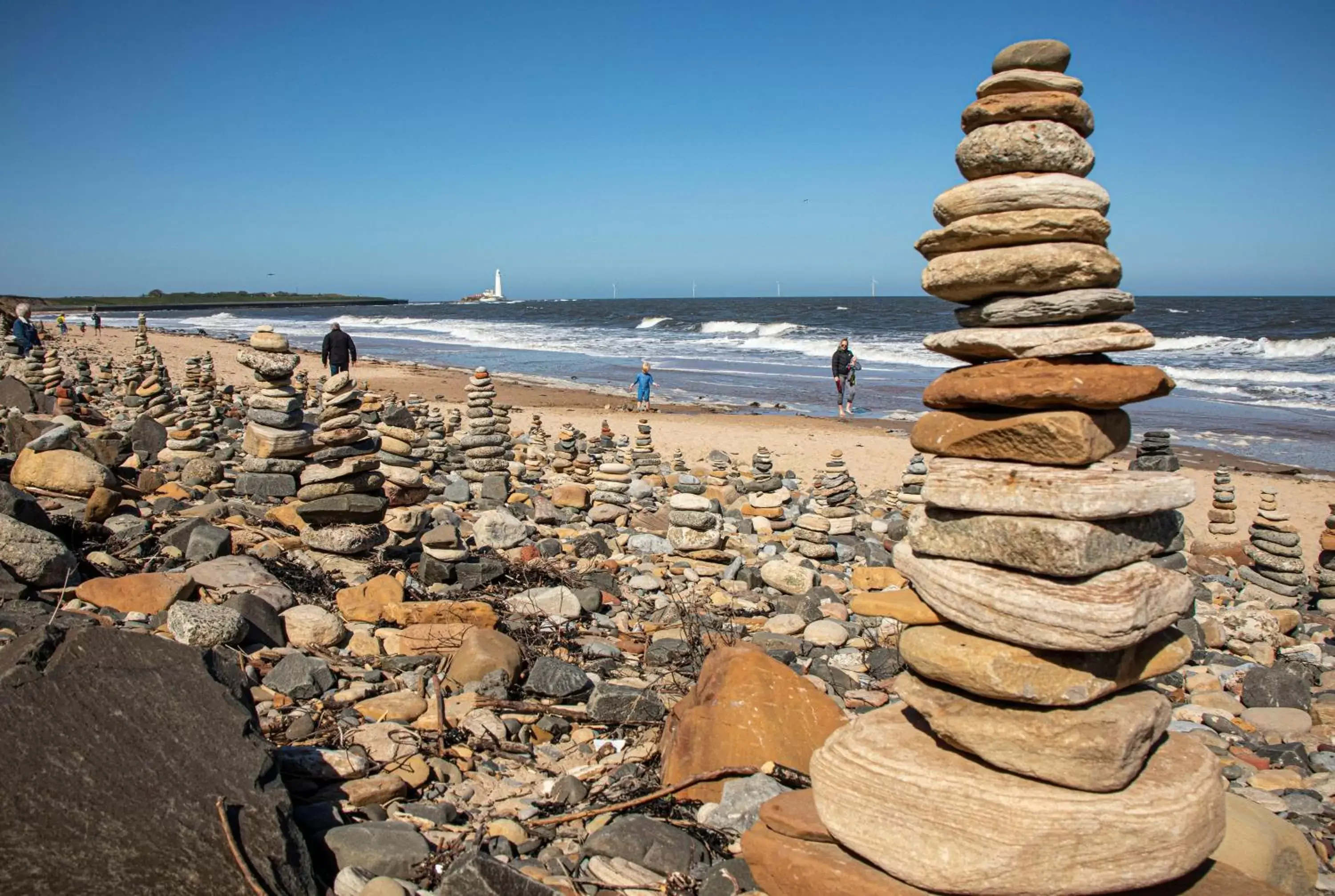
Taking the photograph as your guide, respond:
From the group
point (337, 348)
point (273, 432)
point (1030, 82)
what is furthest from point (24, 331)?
point (1030, 82)

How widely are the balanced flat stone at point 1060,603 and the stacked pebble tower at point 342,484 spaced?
617cm

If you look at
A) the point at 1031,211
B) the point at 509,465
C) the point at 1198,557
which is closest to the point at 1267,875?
the point at 1031,211

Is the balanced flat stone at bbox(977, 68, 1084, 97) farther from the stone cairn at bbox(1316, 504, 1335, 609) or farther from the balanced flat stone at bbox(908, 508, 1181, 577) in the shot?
the stone cairn at bbox(1316, 504, 1335, 609)

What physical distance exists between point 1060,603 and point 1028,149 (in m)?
1.97

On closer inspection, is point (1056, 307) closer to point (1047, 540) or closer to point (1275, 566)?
point (1047, 540)

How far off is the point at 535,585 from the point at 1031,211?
18.9ft

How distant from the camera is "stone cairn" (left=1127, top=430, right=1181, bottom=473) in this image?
1155cm

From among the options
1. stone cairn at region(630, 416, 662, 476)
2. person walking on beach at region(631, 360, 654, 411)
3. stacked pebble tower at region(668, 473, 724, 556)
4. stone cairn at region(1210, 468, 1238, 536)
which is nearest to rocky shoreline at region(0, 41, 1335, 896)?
stacked pebble tower at region(668, 473, 724, 556)

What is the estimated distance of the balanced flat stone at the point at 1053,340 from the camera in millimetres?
3646

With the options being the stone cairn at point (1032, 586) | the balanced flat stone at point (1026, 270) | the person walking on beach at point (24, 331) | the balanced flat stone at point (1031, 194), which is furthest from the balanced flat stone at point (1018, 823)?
the person walking on beach at point (24, 331)

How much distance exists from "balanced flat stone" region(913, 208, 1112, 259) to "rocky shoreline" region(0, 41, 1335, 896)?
0.02 meters

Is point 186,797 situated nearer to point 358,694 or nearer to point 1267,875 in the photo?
point 358,694

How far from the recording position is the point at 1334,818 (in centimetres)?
474

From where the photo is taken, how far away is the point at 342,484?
8.54 m
